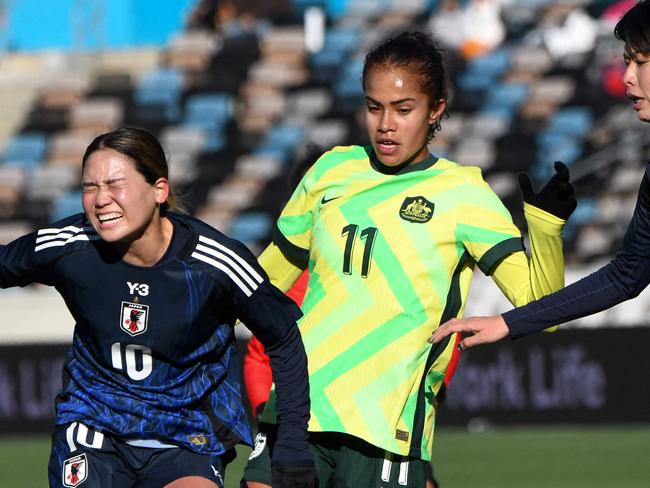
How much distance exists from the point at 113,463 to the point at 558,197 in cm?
163

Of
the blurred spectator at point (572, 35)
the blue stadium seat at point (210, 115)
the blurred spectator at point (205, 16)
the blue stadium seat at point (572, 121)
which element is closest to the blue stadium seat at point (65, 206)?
the blue stadium seat at point (210, 115)

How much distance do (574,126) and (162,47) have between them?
751cm

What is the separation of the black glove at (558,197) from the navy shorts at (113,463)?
1.34 meters

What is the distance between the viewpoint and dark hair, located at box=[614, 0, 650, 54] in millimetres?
4184

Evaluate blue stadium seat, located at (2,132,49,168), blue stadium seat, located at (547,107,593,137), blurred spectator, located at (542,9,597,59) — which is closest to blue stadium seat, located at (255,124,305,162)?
blue stadium seat, located at (2,132,49,168)

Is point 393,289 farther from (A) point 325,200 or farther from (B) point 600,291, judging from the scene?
(B) point 600,291

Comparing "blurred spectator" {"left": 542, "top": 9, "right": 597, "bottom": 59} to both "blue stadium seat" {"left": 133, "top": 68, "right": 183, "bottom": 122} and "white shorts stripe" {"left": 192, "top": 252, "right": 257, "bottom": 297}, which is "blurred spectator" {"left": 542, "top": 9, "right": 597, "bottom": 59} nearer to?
"blue stadium seat" {"left": 133, "top": 68, "right": 183, "bottom": 122}

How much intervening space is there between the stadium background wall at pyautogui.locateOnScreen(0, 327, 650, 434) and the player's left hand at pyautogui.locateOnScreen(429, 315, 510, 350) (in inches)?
367

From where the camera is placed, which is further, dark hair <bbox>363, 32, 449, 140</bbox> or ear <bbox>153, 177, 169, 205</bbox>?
dark hair <bbox>363, 32, 449, 140</bbox>

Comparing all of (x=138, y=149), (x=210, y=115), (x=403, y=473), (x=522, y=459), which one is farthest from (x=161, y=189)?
(x=210, y=115)

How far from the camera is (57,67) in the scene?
23.4 m

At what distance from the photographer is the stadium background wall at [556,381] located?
1391cm

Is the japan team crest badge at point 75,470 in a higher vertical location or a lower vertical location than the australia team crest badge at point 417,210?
lower

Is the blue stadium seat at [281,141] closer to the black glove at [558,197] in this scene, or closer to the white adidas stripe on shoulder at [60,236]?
the white adidas stripe on shoulder at [60,236]
